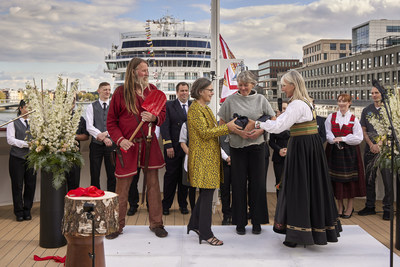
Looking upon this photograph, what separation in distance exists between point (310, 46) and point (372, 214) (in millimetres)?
29000

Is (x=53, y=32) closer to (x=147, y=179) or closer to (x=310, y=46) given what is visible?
(x=310, y=46)

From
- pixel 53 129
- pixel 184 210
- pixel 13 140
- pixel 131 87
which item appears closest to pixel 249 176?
pixel 131 87

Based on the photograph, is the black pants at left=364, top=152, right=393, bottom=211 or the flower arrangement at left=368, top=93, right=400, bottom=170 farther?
the black pants at left=364, top=152, right=393, bottom=211

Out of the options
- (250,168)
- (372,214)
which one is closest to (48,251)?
(250,168)

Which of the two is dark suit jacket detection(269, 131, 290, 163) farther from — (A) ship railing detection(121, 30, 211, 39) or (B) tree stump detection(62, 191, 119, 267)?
(A) ship railing detection(121, 30, 211, 39)

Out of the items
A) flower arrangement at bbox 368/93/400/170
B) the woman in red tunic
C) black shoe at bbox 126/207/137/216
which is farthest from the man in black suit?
flower arrangement at bbox 368/93/400/170

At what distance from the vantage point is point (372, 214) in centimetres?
533

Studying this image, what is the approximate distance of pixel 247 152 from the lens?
3.98 metres

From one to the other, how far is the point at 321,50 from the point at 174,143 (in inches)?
1123

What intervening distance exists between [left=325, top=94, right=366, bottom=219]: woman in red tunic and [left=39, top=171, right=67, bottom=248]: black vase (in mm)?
3148

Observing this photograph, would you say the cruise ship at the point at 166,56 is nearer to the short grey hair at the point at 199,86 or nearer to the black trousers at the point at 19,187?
the black trousers at the point at 19,187

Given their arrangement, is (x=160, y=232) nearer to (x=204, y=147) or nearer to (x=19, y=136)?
(x=204, y=147)

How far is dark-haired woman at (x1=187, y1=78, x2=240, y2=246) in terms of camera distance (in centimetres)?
361

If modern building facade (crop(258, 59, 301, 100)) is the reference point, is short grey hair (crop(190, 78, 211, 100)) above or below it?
Answer: below
